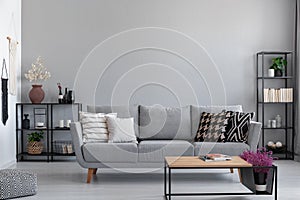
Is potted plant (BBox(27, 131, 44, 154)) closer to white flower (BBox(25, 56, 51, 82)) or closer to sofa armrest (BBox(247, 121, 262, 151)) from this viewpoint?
white flower (BBox(25, 56, 51, 82))

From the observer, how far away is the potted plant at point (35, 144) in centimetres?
749

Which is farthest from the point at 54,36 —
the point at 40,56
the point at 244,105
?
the point at 244,105

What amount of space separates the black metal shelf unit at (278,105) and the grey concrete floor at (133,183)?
0.86m

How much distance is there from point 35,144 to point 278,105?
152 inches

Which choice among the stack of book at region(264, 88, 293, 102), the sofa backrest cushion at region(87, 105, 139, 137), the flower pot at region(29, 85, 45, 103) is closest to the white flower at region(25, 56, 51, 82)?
the flower pot at region(29, 85, 45, 103)

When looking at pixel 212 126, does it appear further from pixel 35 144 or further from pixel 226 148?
pixel 35 144

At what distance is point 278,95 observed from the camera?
25.1ft

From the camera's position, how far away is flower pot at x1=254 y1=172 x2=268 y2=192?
4.66 m

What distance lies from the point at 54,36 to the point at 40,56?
15.1 inches

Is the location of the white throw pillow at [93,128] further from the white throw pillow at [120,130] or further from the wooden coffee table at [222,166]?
the wooden coffee table at [222,166]

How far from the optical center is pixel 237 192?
516cm

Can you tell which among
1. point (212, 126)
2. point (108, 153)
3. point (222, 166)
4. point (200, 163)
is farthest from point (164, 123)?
→ point (222, 166)

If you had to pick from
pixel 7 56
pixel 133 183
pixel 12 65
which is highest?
pixel 7 56

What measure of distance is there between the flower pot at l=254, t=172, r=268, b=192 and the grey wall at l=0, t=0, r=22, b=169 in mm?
3564
